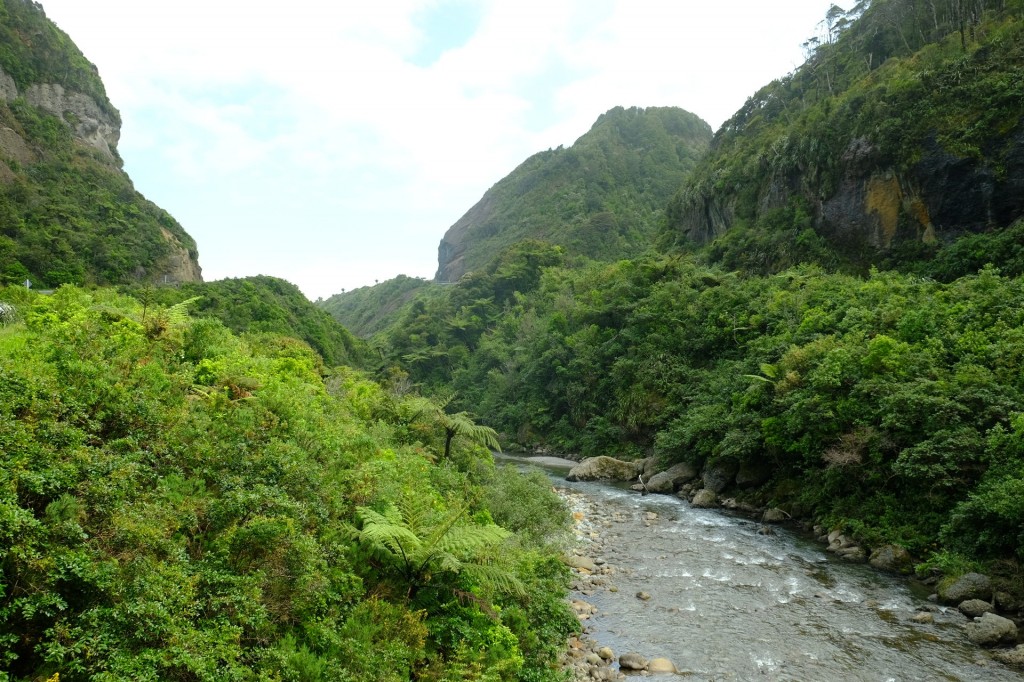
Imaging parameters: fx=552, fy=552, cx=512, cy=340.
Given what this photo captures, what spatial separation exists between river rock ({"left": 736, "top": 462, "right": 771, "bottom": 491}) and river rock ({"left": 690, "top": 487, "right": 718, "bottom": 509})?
3.88ft

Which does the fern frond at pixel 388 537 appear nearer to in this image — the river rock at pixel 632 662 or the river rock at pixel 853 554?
the river rock at pixel 632 662

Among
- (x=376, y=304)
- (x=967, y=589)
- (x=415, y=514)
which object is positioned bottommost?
(x=967, y=589)

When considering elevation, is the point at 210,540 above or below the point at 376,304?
below

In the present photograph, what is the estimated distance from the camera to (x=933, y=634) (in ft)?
32.9

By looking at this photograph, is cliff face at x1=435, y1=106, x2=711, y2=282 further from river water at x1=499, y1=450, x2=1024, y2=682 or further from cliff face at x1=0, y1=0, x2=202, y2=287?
river water at x1=499, y1=450, x2=1024, y2=682

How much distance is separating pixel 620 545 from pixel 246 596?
13.0m

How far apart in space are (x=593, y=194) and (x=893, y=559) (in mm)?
93812

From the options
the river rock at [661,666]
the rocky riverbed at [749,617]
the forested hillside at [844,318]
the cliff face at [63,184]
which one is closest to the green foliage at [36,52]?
the cliff face at [63,184]

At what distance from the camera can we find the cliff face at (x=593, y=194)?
87.1 metres

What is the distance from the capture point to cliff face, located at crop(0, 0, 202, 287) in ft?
131

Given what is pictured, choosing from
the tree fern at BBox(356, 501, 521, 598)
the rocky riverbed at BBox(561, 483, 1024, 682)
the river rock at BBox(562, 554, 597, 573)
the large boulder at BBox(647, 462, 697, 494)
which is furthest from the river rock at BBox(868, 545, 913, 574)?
the tree fern at BBox(356, 501, 521, 598)

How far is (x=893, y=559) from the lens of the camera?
13.8 metres

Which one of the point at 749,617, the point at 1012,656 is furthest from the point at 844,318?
the point at 749,617

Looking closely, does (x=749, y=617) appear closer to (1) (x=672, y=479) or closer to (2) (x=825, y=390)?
(2) (x=825, y=390)
